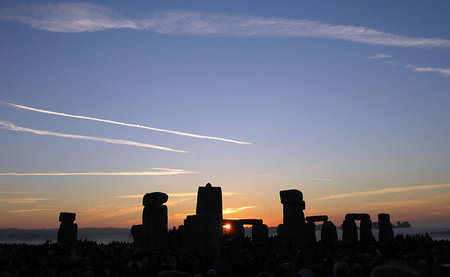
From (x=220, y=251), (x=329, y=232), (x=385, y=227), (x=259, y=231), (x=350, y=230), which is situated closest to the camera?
(x=220, y=251)

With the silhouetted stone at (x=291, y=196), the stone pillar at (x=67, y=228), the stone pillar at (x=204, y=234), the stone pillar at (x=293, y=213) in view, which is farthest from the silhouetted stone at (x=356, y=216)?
the stone pillar at (x=67, y=228)

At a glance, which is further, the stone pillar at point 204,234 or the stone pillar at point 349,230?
the stone pillar at point 349,230

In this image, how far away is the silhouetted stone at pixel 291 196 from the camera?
29016 mm

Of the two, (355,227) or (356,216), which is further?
(356,216)

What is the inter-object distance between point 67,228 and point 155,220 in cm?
931

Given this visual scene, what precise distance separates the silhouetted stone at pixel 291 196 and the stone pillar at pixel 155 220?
748 cm

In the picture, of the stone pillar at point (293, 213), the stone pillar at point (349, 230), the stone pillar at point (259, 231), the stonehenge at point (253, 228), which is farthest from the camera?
the stonehenge at point (253, 228)

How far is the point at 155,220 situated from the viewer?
26.0 m

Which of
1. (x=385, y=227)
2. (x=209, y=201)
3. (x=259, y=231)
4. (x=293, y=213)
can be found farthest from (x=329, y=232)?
(x=209, y=201)

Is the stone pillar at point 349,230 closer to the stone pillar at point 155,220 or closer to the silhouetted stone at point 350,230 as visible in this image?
the silhouetted stone at point 350,230

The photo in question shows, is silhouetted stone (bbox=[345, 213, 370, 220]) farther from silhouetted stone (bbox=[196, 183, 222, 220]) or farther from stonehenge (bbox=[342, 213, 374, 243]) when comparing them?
silhouetted stone (bbox=[196, 183, 222, 220])

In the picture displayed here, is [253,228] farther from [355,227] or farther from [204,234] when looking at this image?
[204,234]

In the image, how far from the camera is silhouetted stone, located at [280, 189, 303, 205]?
29016 millimetres

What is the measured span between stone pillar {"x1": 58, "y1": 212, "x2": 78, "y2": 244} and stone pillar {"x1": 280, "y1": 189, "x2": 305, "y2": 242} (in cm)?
1453
